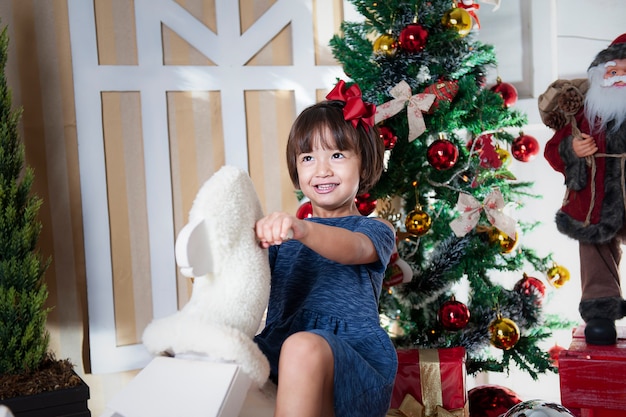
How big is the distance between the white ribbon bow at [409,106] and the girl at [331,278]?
22cm

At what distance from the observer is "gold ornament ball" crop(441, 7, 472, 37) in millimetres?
1751

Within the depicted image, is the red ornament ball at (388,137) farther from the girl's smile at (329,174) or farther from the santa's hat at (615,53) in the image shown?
the santa's hat at (615,53)

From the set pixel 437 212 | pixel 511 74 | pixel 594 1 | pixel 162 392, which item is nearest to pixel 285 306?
pixel 162 392

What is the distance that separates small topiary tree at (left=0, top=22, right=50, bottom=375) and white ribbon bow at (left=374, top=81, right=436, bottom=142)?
1017mm

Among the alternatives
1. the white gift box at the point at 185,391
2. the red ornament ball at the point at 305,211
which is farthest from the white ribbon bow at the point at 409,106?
the white gift box at the point at 185,391

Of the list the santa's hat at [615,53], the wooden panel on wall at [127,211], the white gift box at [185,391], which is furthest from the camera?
the wooden panel on wall at [127,211]

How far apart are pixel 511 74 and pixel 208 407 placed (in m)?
1.98

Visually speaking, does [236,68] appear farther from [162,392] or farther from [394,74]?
[162,392]

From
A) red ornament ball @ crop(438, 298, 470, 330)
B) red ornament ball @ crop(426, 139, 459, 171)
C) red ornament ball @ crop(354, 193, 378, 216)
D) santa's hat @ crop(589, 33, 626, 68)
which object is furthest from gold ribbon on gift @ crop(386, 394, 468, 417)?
santa's hat @ crop(589, 33, 626, 68)

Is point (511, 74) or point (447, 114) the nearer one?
point (447, 114)

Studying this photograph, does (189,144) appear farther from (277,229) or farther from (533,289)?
(277,229)

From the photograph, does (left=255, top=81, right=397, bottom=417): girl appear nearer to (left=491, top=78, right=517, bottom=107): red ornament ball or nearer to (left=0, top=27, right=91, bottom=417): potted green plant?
(left=491, top=78, right=517, bottom=107): red ornament ball

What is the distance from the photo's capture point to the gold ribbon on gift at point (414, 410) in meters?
1.66

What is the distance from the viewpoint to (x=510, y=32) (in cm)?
248
